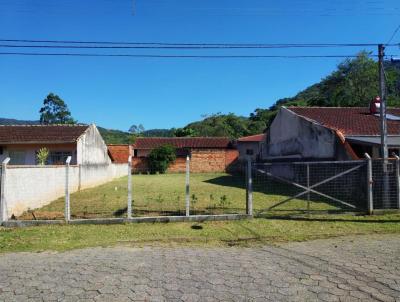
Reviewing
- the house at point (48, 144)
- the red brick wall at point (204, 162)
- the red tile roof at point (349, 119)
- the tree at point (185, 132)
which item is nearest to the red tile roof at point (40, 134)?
the house at point (48, 144)

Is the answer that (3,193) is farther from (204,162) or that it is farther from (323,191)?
(204,162)

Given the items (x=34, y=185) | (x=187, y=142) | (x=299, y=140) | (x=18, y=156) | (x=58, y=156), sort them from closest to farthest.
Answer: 1. (x=34, y=185)
2. (x=299, y=140)
3. (x=58, y=156)
4. (x=18, y=156)
5. (x=187, y=142)

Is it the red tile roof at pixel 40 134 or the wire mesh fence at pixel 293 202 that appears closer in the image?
the wire mesh fence at pixel 293 202

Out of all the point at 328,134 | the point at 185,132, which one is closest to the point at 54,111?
the point at 185,132

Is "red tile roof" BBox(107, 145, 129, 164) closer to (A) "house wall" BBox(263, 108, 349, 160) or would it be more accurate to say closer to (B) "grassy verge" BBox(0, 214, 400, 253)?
(A) "house wall" BBox(263, 108, 349, 160)

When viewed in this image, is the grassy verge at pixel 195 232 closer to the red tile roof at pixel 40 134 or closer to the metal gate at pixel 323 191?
the metal gate at pixel 323 191

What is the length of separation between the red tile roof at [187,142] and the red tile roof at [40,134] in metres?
22.3

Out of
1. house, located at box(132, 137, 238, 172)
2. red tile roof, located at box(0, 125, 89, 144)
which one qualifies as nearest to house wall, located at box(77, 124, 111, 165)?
red tile roof, located at box(0, 125, 89, 144)

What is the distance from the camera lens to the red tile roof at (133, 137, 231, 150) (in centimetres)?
5056

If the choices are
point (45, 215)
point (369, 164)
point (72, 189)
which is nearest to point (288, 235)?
point (369, 164)

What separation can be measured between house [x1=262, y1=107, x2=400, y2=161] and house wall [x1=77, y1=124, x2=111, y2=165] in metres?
13.3

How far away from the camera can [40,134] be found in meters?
27.8

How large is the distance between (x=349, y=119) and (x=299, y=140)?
302 centimetres

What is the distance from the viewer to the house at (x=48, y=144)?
2644cm
